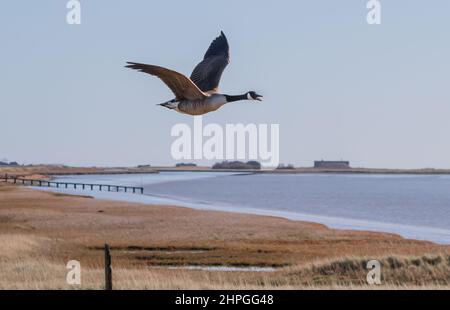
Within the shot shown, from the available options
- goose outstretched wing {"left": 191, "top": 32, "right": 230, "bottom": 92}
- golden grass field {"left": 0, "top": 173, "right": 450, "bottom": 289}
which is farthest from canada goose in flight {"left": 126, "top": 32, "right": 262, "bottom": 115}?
golden grass field {"left": 0, "top": 173, "right": 450, "bottom": 289}

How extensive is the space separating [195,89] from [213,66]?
130 centimetres

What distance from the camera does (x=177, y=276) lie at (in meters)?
28.1

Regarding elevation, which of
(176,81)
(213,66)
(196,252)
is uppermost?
(213,66)

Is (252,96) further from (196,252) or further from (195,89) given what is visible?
(196,252)

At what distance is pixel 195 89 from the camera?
7.41m

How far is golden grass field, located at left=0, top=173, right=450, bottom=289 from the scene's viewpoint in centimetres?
2611

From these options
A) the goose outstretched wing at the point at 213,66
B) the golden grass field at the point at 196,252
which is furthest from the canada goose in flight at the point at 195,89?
the golden grass field at the point at 196,252

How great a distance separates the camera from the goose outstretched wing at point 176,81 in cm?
738

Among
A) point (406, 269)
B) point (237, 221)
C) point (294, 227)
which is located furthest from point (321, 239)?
→ point (406, 269)

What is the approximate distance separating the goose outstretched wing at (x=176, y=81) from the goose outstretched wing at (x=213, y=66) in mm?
351

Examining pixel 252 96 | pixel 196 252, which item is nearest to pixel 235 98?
pixel 252 96

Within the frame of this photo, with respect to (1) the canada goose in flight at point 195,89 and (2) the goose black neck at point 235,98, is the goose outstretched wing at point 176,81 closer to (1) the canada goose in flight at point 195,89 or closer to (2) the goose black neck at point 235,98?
(1) the canada goose in flight at point 195,89
